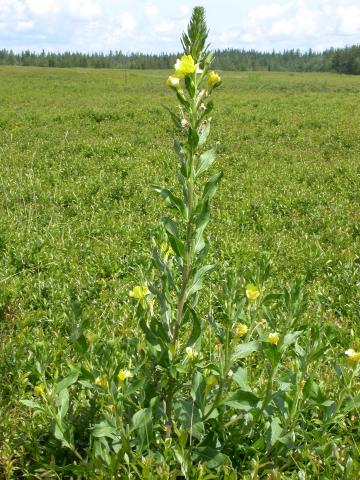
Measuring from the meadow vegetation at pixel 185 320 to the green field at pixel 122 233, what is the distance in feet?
0.08

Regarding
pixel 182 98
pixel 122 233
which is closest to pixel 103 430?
pixel 182 98

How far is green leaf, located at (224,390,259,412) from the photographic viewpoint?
2.56 metres

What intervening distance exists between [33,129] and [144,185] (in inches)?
375

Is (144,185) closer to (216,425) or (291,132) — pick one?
(216,425)

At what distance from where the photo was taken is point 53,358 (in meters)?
3.98

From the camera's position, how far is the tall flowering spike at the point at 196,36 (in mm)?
2277

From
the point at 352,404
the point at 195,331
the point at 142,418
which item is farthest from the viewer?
the point at 352,404

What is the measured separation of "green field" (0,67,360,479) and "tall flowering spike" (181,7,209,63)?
3.52 ft

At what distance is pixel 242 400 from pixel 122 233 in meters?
4.57

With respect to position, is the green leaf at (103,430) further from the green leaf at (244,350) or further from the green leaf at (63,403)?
the green leaf at (244,350)

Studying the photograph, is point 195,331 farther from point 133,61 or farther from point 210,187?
point 133,61

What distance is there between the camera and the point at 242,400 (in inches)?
102

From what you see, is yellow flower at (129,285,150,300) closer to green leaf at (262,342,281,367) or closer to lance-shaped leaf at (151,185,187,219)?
lance-shaped leaf at (151,185,187,219)

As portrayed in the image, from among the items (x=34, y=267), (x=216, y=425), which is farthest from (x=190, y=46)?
(x=34, y=267)
